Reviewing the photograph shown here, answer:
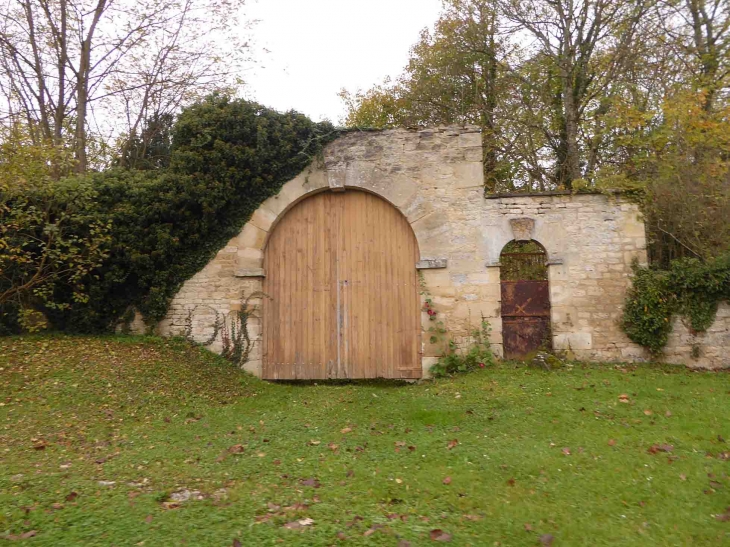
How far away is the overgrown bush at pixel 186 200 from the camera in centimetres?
800

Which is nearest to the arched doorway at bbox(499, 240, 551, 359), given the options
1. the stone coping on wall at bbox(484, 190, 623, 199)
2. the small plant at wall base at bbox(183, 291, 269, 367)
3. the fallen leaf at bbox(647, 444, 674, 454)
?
the stone coping on wall at bbox(484, 190, 623, 199)

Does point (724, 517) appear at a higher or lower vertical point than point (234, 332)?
lower

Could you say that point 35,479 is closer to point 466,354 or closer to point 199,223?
point 199,223

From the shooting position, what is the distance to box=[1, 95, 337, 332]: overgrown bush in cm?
800

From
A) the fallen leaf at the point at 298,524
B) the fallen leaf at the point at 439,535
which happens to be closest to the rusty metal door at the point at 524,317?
the fallen leaf at the point at 439,535

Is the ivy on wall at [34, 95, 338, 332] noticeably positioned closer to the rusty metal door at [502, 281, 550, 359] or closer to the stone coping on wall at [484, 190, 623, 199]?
the stone coping on wall at [484, 190, 623, 199]

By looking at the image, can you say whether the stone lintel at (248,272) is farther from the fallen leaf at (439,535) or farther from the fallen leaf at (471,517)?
the fallen leaf at (439,535)

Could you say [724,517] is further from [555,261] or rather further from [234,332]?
[234,332]

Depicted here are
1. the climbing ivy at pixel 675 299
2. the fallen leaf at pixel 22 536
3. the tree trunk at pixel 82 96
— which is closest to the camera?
the fallen leaf at pixel 22 536

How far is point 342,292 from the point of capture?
8219mm

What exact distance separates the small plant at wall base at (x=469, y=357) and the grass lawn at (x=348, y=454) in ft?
0.82

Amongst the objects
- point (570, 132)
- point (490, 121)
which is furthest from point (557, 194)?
point (490, 121)

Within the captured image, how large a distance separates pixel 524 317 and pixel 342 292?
292 cm

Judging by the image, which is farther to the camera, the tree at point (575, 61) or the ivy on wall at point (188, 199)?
the tree at point (575, 61)
